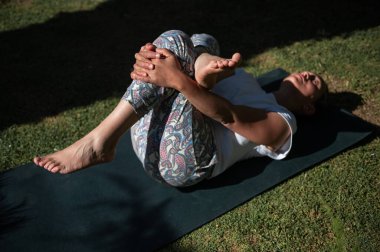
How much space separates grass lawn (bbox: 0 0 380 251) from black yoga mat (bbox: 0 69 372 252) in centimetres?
12

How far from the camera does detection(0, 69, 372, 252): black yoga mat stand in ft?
9.68

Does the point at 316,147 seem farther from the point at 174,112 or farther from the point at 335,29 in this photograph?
the point at 335,29

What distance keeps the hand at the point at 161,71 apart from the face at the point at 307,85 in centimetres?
143

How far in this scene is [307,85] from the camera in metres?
3.67

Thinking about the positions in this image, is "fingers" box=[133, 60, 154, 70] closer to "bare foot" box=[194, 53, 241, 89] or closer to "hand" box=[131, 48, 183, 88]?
"hand" box=[131, 48, 183, 88]

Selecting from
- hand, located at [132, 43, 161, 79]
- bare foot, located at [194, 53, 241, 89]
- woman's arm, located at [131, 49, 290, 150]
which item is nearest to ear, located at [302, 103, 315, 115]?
woman's arm, located at [131, 49, 290, 150]

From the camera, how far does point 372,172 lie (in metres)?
3.44

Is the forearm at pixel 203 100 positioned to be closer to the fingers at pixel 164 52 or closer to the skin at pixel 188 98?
the skin at pixel 188 98

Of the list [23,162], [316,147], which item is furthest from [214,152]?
[23,162]

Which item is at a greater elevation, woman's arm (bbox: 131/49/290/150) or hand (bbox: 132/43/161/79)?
hand (bbox: 132/43/161/79)

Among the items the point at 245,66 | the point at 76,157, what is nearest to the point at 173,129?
the point at 76,157

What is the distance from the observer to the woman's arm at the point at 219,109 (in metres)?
2.64

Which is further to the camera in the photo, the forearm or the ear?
the ear

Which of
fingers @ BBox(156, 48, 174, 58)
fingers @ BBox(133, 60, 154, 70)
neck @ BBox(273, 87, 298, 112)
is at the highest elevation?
fingers @ BBox(156, 48, 174, 58)
